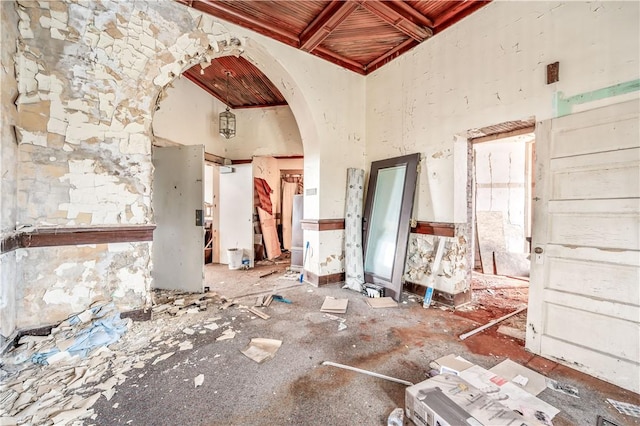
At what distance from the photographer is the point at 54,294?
2135mm

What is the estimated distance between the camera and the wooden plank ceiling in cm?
269

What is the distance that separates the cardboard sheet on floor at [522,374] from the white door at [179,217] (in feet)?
10.7

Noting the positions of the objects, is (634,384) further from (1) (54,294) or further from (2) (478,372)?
(1) (54,294)

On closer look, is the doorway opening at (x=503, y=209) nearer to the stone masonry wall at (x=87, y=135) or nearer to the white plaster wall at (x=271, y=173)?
the white plaster wall at (x=271, y=173)

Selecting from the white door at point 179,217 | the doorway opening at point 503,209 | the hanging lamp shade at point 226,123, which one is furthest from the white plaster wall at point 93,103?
the doorway opening at point 503,209

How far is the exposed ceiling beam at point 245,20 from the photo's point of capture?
2.71 metres

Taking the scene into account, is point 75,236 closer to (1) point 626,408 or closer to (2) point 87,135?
(2) point 87,135

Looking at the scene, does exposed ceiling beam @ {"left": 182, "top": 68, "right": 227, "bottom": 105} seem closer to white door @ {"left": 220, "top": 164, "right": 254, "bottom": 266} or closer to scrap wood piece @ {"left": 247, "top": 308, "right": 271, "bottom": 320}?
white door @ {"left": 220, "top": 164, "right": 254, "bottom": 266}

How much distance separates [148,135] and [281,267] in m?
3.16

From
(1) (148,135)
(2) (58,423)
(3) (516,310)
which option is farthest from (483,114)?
(2) (58,423)

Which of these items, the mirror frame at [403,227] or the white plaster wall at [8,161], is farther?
the mirror frame at [403,227]

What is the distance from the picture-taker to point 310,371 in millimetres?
1789

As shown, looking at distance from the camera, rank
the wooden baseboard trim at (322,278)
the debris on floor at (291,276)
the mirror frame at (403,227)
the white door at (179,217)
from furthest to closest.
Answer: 1. the debris on floor at (291,276)
2. the wooden baseboard trim at (322,278)
3. the white door at (179,217)
4. the mirror frame at (403,227)

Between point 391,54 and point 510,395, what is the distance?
3.94 m
